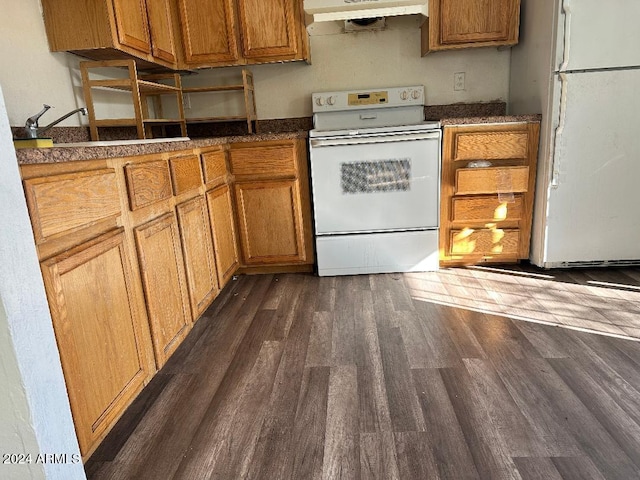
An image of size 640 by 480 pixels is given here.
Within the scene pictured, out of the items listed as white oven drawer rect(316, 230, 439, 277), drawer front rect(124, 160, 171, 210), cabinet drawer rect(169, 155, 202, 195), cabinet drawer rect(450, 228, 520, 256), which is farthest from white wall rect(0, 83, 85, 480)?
cabinet drawer rect(450, 228, 520, 256)

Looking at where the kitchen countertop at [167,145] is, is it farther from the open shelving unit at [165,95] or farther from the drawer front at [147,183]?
the open shelving unit at [165,95]

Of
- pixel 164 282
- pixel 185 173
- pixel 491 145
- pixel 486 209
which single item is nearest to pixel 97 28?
pixel 185 173

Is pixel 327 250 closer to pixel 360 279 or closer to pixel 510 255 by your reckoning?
pixel 360 279

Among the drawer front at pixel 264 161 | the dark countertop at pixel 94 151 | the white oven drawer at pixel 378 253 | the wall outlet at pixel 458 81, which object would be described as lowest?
the white oven drawer at pixel 378 253

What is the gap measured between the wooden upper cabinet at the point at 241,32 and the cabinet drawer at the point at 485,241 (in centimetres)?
146

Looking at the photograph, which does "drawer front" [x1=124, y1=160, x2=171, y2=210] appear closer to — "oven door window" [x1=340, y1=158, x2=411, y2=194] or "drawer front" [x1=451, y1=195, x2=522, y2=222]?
"oven door window" [x1=340, y1=158, x2=411, y2=194]

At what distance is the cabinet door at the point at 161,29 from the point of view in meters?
2.28

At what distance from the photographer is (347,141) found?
2375 millimetres

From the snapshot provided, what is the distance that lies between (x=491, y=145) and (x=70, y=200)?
2.11m

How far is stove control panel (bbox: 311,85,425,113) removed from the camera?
277 cm

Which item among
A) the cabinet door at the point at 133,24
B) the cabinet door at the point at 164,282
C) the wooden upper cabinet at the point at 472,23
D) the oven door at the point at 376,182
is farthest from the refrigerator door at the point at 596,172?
the cabinet door at the point at 133,24

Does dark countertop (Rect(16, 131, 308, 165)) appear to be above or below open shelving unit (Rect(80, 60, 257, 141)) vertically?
below

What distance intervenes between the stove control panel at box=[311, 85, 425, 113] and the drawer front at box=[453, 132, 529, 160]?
0.57 metres

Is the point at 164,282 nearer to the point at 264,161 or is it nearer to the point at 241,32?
the point at 264,161
